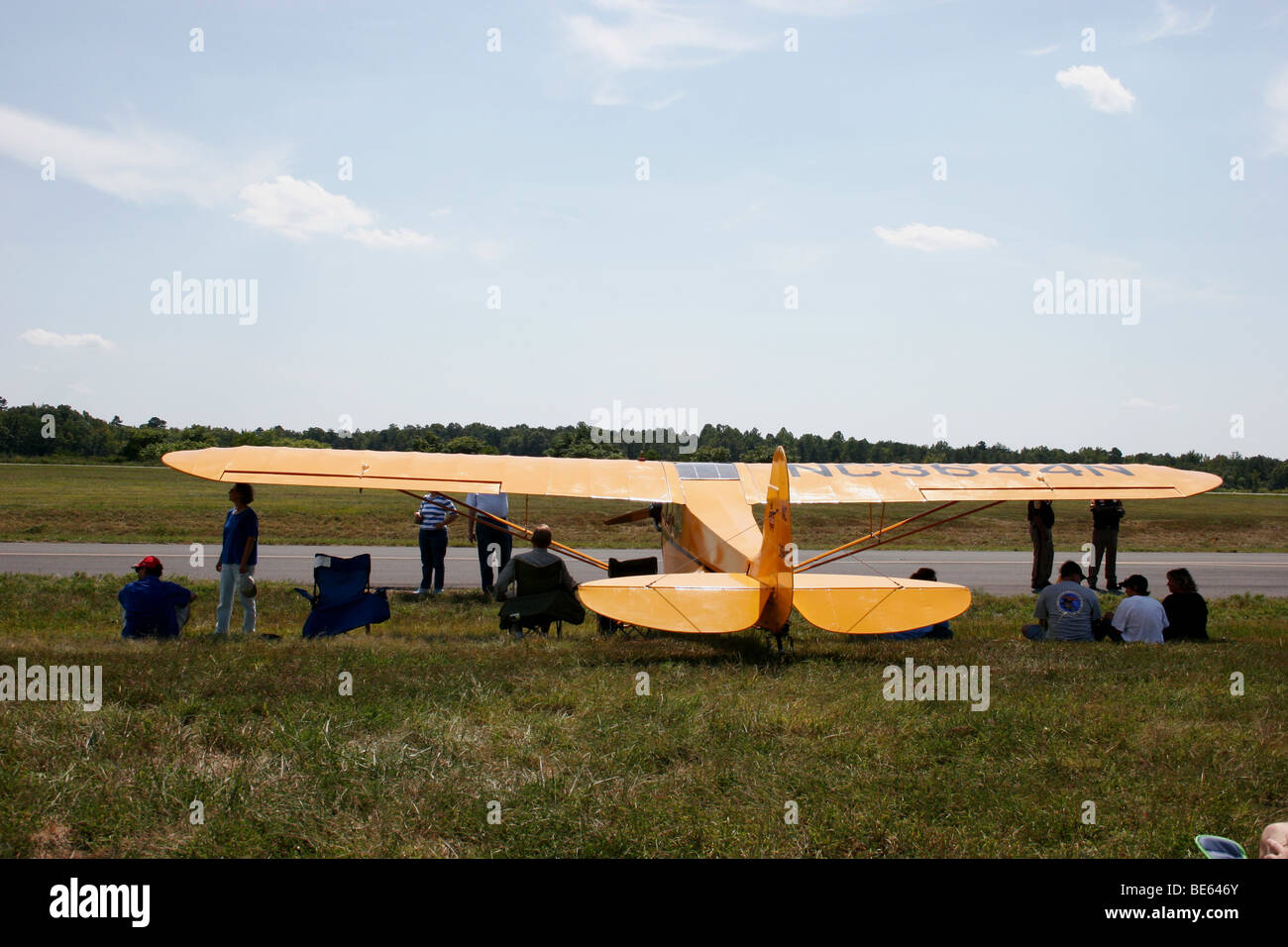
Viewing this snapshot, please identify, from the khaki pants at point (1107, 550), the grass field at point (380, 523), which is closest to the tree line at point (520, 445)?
the grass field at point (380, 523)

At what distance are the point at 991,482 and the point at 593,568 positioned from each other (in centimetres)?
869

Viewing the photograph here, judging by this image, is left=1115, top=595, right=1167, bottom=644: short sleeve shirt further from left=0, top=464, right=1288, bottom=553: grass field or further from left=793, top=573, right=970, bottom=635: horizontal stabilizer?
left=0, top=464, right=1288, bottom=553: grass field

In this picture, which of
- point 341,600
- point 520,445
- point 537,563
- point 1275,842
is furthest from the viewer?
point 520,445

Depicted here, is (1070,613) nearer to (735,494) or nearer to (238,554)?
(735,494)

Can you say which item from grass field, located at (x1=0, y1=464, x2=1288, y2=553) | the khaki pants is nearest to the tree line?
grass field, located at (x1=0, y1=464, x2=1288, y2=553)

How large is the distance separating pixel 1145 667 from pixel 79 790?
7785 mm

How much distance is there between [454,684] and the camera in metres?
6.36

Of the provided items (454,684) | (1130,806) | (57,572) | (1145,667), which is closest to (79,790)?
(454,684)

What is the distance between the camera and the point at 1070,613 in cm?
876

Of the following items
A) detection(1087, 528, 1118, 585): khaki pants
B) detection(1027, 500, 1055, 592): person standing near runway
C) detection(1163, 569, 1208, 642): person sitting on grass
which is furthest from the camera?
detection(1087, 528, 1118, 585): khaki pants

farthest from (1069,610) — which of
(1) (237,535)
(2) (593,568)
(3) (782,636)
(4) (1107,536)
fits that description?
(2) (593,568)

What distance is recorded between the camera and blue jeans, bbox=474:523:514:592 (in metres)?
→ 12.4

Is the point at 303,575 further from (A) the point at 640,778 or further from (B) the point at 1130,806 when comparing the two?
(B) the point at 1130,806

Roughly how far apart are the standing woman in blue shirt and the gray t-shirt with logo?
824cm
